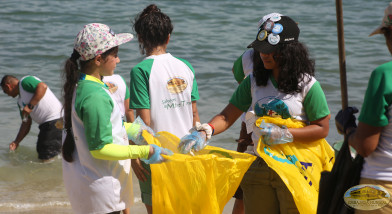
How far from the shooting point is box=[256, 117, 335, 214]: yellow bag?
3.31 meters

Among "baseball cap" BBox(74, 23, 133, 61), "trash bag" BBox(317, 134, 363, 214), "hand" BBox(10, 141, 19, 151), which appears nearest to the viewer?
"trash bag" BBox(317, 134, 363, 214)

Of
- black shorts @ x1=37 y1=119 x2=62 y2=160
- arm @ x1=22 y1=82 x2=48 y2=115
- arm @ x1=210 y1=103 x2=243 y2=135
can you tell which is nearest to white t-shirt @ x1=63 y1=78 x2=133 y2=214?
arm @ x1=210 y1=103 x2=243 y2=135

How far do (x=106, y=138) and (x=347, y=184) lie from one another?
127 centimetres

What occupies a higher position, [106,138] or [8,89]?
[106,138]

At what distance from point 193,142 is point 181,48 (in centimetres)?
878

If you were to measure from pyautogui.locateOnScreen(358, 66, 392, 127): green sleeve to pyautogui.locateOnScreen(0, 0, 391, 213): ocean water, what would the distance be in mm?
3184

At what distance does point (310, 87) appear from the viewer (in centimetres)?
340

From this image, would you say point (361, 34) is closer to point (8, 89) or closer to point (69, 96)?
point (8, 89)

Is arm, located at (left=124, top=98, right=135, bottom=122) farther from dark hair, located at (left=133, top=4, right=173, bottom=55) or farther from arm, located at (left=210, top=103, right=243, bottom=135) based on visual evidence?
arm, located at (left=210, top=103, right=243, bottom=135)

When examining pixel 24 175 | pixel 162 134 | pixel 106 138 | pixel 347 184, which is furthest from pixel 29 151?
pixel 347 184

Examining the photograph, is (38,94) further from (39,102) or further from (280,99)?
(280,99)

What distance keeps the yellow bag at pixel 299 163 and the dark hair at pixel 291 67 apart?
21cm

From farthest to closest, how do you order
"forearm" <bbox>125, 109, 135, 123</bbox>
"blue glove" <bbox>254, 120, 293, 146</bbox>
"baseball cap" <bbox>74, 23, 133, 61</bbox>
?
1. "forearm" <bbox>125, 109, 135, 123</bbox>
2. "blue glove" <bbox>254, 120, 293, 146</bbox>
3. "baseball cap" <bbox>74, 23, 133, 61</bbox>

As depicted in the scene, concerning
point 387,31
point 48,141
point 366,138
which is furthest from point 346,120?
point 48,141
